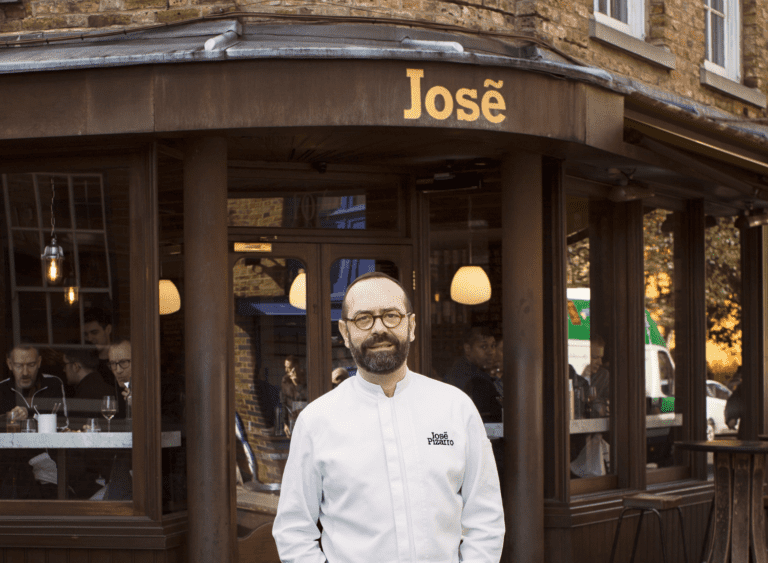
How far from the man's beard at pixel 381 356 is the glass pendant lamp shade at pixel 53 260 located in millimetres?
3823

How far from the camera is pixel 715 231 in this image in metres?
9.50

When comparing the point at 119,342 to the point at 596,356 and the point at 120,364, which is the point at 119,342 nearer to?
the point at 120,364

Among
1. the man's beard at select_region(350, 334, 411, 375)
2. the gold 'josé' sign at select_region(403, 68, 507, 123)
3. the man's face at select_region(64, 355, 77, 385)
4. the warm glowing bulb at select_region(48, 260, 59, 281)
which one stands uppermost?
the gold 'josé' sign at select_region(403, 68, 507, 123)

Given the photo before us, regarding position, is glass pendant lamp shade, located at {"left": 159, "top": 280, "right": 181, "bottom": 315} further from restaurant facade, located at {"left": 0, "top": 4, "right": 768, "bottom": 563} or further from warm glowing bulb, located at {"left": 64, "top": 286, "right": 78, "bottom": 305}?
warm glowing bulb, located at {"left": 64, "top": 286, "right": 78, "bottom": 305}

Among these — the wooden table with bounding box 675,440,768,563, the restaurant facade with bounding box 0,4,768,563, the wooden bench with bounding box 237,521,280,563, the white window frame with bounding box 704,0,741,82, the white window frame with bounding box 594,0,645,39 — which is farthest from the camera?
the white window frame with bounding box 704,0,741,82

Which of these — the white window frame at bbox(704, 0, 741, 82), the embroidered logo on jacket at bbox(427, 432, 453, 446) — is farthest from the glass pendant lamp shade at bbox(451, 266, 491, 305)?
the embroidered logo on jacket at bbox(427, 432, 453, 446)

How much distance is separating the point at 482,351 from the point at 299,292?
152 cm

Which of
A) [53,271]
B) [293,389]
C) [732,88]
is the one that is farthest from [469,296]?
[732,88]

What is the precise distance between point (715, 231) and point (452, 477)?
7346 millimetres

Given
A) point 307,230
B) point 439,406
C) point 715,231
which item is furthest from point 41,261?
point 715,231

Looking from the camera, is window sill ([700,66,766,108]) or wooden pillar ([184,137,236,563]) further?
window sill ([700,66,766,108])

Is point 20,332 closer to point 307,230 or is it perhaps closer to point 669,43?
point 307,230

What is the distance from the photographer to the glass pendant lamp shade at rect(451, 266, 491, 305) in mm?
7406

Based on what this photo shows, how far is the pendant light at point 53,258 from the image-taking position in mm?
6195
